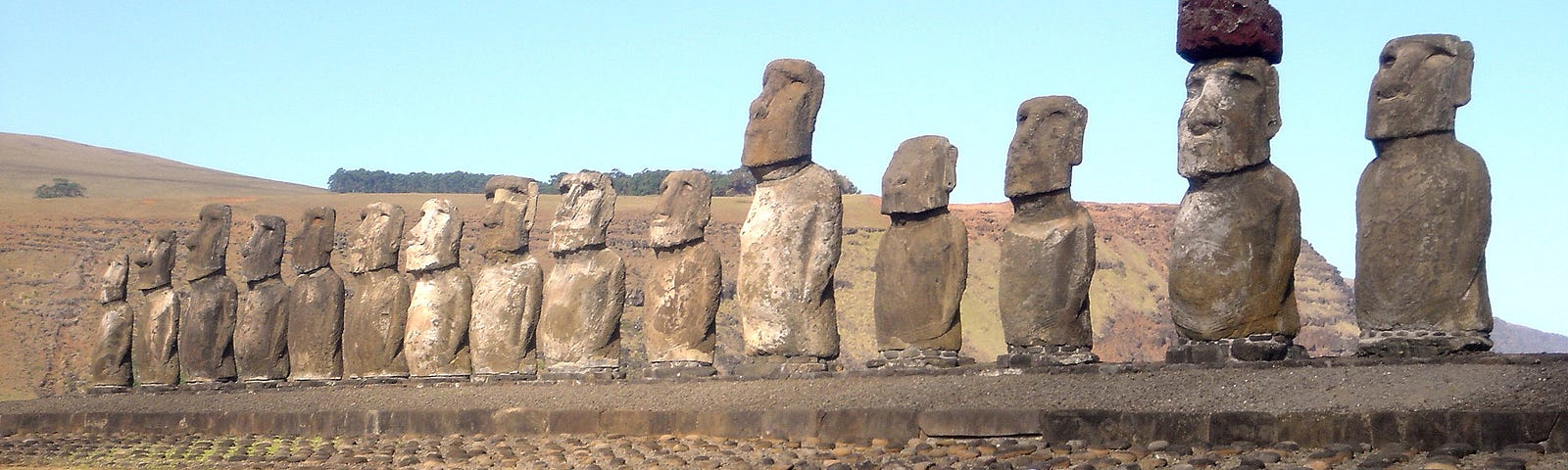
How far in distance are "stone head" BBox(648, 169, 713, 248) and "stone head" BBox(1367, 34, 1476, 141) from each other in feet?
24.1

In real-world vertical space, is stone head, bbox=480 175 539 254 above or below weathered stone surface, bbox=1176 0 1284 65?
below

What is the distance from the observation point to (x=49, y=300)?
47.8 metres

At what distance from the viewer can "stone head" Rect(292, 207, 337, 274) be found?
2184 cm

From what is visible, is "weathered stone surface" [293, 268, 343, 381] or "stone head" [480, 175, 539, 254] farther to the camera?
"weathered stone surface" [293, 268, 343, 381]

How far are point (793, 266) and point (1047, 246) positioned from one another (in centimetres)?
284

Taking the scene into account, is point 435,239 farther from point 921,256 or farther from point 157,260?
point 921,256

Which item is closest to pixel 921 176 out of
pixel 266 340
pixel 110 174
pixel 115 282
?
pixel 266 340

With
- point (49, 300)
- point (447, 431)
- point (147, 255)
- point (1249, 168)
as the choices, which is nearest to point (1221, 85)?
point (1249, 168)

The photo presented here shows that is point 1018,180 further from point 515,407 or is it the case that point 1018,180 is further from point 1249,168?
point 515,407

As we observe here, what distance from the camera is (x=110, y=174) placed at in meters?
92.1

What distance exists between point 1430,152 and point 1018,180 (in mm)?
3446

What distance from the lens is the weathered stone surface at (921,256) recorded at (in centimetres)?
1552

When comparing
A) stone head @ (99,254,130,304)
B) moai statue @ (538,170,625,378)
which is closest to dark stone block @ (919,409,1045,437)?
moai statue @ (538,170,625,378)

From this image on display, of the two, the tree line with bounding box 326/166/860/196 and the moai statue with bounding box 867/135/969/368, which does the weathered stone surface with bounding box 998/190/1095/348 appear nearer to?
A: the moai statue with bounding box 867/135/969/368
